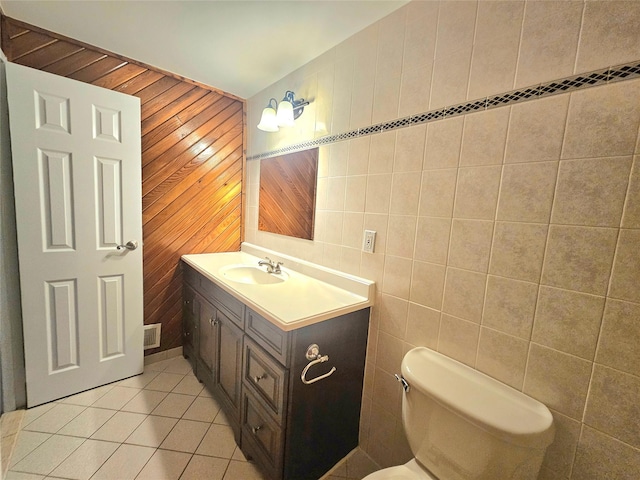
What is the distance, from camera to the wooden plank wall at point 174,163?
1.72 metres

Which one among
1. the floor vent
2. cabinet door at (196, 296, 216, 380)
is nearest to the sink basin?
cabinet door at (196, 296, 216, 380)

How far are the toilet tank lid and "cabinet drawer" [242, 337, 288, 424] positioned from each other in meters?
0.50

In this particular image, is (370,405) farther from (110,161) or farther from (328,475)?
(110,161)

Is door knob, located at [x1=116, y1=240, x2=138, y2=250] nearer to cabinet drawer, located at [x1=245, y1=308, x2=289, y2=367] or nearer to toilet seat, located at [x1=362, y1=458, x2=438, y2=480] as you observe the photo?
cabinet drawer, located at [x1=245, y1=308, x2=289, y2=367]

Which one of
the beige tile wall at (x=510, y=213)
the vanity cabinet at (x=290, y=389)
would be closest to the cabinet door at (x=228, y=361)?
the vanity cabinet at (x=290, y=389)

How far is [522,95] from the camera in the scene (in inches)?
33.8

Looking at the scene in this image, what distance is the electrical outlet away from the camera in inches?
51.7

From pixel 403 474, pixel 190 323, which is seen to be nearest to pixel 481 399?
pixel 403 474

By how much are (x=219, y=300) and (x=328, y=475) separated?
1062 millimetres

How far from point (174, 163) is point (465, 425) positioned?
2.30 metres

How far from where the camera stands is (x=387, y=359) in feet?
4.16

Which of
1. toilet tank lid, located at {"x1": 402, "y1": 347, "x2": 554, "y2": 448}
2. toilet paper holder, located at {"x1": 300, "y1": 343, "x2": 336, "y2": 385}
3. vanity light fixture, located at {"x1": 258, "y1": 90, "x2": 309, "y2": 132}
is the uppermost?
vanity light fixture, located at {"x1": 258, "y1": 90, "x2": 309, "y2": 132}

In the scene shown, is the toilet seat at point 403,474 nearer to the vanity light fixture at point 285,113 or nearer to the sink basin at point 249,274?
the sink basin at point 249,274

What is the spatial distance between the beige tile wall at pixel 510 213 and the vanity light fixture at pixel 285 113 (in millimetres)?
401
